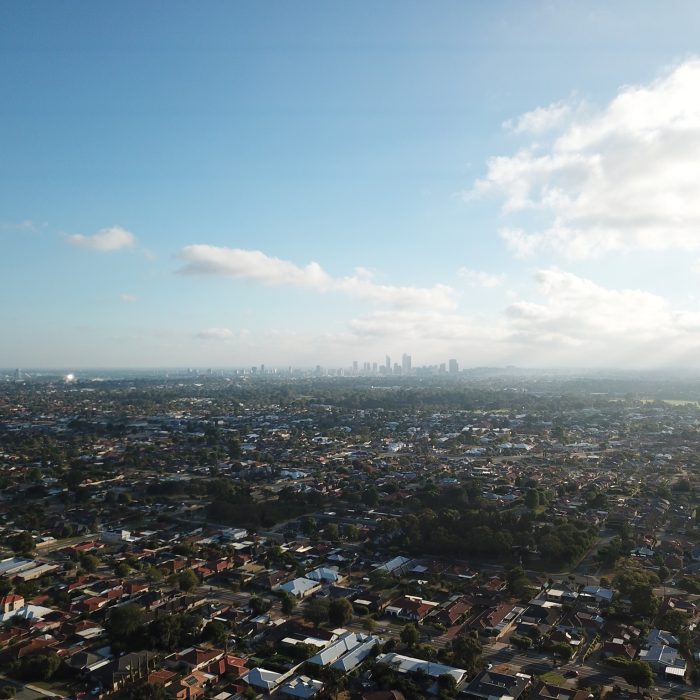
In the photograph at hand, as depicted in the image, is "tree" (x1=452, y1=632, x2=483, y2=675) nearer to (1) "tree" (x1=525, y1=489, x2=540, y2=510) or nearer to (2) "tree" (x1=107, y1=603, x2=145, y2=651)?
(2) "tree" (x1=107, y1=603, x2=145, y2=651)

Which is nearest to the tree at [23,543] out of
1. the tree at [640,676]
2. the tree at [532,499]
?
the tree at [640,676]

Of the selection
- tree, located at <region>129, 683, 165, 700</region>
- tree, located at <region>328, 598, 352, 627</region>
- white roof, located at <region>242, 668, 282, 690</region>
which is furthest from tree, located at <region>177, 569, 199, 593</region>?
tree, located at <region>129, 683, 165, 700</region>

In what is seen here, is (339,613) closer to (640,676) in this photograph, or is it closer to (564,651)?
(564,651)

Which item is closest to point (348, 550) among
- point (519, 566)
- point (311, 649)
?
point (519, 566)

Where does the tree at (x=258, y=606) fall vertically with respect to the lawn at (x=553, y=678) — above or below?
above

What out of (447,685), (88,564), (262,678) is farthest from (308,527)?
(447,685)

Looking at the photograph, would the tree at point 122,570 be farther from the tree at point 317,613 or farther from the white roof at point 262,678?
the white roof at point 262,678

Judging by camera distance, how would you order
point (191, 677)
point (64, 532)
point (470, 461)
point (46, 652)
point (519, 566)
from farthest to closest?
point (470, 461) < point (64, 532) < point (519, 566) < point (46, 652) < point (191, 677)

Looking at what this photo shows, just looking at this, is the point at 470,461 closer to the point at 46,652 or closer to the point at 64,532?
the point at 64,532
